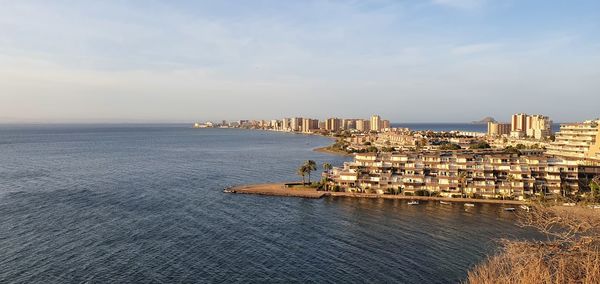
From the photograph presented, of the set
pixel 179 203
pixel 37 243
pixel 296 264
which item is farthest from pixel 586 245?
pixel 179 203

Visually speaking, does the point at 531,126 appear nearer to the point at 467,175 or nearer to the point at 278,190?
the point at 467,175

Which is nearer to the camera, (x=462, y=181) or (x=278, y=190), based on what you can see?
(x=462, y=181)

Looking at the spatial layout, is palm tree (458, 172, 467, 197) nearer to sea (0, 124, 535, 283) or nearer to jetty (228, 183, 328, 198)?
sea (0, 124, 535, 283)

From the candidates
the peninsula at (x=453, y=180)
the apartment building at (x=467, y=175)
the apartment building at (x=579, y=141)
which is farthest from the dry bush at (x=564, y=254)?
the apartment building at (x=579, y=141)

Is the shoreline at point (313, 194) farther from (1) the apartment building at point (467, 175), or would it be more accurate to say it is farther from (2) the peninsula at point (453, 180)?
(1) the apartment building at point (467, 175)

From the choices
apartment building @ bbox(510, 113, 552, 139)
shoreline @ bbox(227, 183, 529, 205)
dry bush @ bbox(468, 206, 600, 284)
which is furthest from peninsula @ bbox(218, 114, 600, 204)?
apartment building @ bbox(510, 113, 552, 139)

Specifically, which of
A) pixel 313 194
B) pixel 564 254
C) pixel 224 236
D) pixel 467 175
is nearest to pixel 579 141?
pixel 467 175
